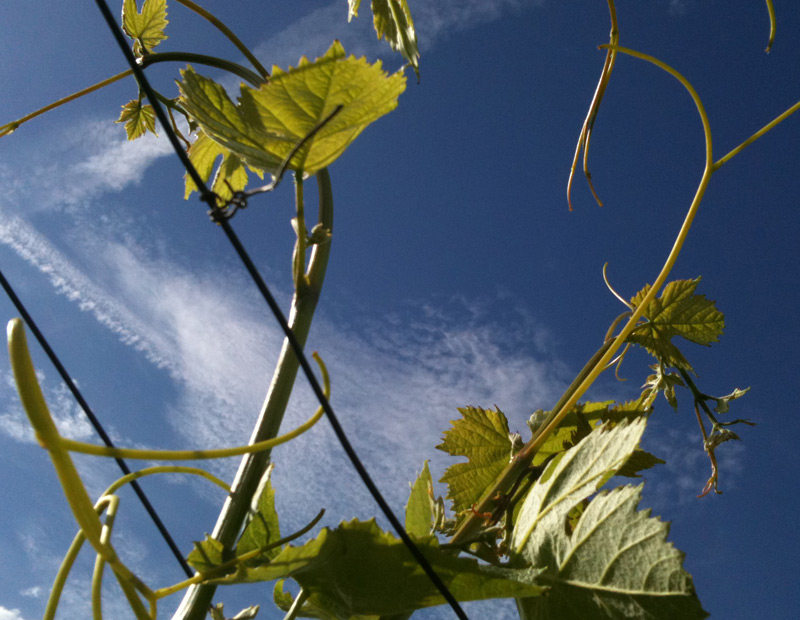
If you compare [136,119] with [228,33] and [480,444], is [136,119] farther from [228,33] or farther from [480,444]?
[480,444]

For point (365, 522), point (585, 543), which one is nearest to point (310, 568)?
point (365, 522)

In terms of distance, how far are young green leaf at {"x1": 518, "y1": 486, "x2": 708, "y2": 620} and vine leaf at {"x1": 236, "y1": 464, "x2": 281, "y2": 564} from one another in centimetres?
A: 16

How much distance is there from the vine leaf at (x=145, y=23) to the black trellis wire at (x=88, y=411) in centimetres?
36

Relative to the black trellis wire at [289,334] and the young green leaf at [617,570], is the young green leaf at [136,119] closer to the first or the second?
the black trellis wire at [289,334]

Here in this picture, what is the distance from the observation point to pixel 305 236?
0.35 metres

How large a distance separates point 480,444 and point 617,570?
23cm

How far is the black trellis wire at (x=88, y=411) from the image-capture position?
40 centimetres

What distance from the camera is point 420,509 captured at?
1.48 ft

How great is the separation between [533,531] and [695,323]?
31 centimetres

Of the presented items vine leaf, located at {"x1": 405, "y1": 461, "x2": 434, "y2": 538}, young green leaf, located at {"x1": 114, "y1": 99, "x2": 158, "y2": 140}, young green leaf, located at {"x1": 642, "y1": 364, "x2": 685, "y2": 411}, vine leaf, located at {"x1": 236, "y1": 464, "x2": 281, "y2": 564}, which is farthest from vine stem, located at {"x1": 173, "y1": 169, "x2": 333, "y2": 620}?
young green leaf, located at {"x1": 114, "y1": 99, "x2": 158, "y2": 140}

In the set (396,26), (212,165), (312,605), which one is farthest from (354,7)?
(312,605)

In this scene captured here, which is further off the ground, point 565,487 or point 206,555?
point 565,487

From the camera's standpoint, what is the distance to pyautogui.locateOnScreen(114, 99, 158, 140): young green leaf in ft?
2.47

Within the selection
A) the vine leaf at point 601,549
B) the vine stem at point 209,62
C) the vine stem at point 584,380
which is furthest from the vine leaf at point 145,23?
the vine leaf at point 601,549
